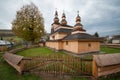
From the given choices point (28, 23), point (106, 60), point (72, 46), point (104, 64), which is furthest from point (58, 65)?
point (28, 23)

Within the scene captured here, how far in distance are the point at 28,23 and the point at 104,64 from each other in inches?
981

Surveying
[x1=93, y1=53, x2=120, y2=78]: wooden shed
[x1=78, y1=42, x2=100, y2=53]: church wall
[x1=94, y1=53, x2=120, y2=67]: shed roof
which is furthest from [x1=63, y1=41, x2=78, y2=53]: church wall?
[x1=93, y1=53, x2=120, y2=78]: wooden shed

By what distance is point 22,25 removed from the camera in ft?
87.4

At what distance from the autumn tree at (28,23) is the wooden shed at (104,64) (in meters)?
23.8

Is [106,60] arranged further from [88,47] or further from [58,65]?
[88,47]

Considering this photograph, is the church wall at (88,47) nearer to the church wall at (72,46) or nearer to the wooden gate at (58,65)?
the church wall at (72,46)

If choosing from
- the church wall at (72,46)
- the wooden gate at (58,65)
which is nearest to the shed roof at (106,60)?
the wooden gate at (58,65)

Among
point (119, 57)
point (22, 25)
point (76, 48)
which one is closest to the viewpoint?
point (119, 57)

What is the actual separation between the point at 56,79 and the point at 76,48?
973 cm

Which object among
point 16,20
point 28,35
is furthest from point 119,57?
point 16,20

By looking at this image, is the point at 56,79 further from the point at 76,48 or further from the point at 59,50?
the point at 59,50

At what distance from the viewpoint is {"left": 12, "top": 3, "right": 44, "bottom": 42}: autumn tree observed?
87.8ft

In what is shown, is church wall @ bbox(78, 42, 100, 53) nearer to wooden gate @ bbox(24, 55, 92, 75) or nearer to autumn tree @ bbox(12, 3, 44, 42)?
wooden gate @ bbox(24, 55, 92, 75)

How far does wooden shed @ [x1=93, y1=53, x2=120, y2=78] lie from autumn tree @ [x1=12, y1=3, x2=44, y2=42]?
23.8 m
